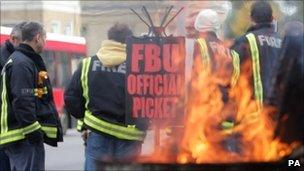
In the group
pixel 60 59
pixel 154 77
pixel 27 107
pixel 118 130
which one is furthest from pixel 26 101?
pixel 60 59

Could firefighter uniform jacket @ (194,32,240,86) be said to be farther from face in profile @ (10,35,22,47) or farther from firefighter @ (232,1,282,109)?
face in profile @ (10,35,22,47)

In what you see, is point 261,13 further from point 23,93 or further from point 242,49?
point 23,93

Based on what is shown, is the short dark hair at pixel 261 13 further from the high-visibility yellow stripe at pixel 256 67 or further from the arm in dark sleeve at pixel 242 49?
the arm in dark sleeve at pixel 242 49

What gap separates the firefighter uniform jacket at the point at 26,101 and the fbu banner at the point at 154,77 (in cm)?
80

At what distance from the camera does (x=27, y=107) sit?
20.3ft

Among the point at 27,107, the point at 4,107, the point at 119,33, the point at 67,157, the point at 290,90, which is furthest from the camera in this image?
the point at 67,157

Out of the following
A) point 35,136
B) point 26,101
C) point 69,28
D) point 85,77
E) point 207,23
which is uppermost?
point 207,23

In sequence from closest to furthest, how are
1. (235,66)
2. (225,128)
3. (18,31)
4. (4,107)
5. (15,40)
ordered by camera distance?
(225,128) → (235,66) → (4,107) → (18,31) → (15,40)

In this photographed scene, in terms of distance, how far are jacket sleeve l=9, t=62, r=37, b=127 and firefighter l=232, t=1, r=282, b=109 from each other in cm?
163

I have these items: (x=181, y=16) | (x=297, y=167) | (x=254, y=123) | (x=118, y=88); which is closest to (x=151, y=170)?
(x=297, y=167)

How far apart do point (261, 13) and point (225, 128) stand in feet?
5.01

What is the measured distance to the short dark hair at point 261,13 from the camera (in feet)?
20.6

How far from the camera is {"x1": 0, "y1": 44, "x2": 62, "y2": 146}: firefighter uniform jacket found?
621 centimetres

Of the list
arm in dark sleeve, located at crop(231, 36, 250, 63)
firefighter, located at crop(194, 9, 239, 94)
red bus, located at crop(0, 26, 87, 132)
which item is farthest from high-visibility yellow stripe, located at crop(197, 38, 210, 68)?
red bus, located at crop(0, 26, 87, 132)
